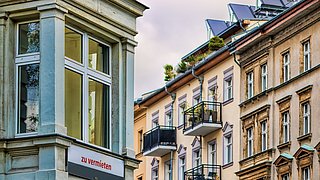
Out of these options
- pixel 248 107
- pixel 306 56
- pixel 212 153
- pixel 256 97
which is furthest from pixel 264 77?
pixel 212 153

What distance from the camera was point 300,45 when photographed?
2138 inches

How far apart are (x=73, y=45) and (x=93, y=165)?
2240mm

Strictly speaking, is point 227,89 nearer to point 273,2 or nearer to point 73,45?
point 273,2

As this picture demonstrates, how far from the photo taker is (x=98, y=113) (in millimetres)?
23391

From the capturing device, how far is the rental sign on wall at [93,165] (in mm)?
21641

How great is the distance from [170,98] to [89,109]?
155 feet

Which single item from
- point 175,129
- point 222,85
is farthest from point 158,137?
point 222,85

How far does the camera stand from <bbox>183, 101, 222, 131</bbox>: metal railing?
62.8 meters

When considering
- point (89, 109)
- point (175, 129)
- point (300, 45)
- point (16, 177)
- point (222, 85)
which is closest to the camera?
point (16, 177)

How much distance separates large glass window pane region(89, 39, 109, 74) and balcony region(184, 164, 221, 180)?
130ft

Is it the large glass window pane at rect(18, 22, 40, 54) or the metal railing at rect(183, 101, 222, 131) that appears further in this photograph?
the metal railing at rect(183, 101, 222, 131)

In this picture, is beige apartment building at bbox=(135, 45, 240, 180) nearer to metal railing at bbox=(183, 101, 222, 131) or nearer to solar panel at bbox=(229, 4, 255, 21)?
metal railing at bbox=(183, 101, 222, 131)

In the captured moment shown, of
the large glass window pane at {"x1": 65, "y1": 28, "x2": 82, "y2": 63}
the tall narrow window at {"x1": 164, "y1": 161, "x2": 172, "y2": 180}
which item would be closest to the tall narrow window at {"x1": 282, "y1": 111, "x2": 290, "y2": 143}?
the tall narrow window at {"x1": 164, "y1": 161, "x2": 172, "y2": 180}

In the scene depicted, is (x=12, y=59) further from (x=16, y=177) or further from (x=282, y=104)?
(x=282, y=104)
